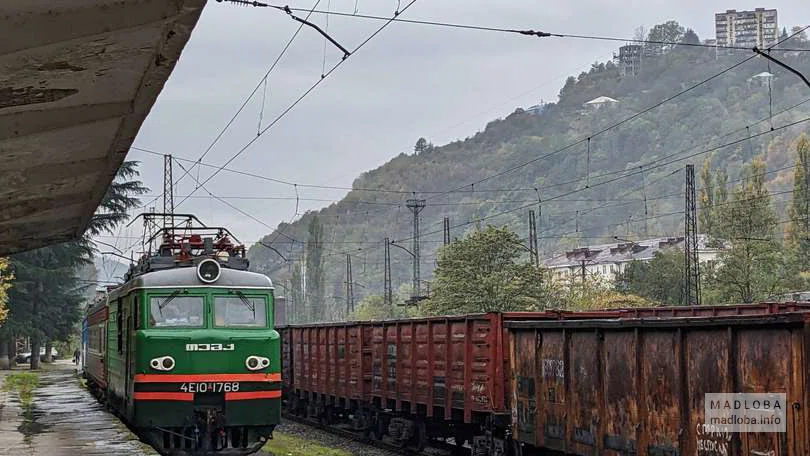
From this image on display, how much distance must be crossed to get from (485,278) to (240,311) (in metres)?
41.8

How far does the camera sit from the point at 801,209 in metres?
78.1

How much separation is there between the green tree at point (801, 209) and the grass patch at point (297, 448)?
197 ft

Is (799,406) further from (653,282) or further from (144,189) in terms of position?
(653,282)

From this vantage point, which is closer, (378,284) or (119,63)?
(119,63)

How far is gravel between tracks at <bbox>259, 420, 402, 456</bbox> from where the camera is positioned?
18781 millimetres

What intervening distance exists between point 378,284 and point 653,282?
95.8 m

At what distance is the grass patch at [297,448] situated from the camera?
1742 cm

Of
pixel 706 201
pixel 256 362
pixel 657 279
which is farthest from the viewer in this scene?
pixel 706 201

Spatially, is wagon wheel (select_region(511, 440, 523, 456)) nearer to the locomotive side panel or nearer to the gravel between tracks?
the gravel between tracks

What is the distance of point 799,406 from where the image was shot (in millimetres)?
7949

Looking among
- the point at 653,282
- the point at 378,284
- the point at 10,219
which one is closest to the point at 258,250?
the point at 378,284

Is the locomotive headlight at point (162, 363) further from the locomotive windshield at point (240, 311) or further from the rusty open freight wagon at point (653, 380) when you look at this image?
the rusty open freight wagon at point (653, 380)

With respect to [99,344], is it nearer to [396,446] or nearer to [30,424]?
[30,424]

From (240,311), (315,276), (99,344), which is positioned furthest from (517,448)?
(315,276)
